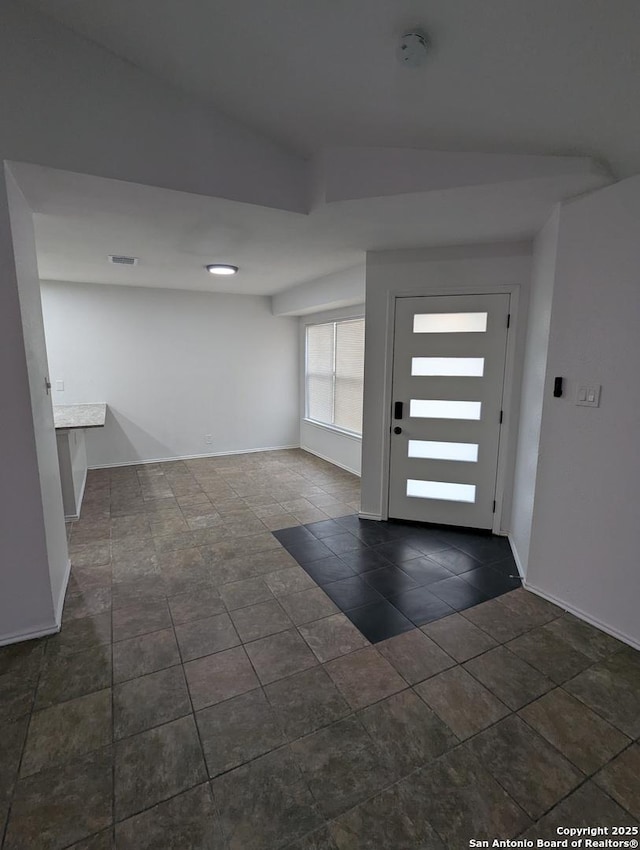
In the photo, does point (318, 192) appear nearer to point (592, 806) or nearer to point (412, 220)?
point (412, 220)

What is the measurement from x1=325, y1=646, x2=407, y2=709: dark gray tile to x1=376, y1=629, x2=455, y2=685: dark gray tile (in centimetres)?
5

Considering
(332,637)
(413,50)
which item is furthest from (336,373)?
(413,50)

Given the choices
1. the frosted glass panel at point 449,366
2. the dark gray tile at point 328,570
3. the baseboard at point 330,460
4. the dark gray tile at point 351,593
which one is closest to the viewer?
the dark gray tile at point 351,593

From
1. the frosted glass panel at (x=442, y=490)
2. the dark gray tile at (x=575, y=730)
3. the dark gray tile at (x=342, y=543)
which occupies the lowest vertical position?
the dark gray tile at (x=342, y=543)

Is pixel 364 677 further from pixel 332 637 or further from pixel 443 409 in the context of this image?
pixel 443 409

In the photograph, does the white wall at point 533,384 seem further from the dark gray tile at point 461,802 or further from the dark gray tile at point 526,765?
the dark gray tile at point 461,802

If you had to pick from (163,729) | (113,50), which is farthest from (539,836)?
(113,50)

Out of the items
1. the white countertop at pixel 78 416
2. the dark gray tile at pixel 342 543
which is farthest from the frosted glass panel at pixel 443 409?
the white countertop at pixel 78 416

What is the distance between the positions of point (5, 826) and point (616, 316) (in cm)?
328

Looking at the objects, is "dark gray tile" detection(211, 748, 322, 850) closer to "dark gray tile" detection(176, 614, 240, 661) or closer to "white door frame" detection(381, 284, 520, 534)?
"dark gray tile" detection(176, 614, 240, 661)

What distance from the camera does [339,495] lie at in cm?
452

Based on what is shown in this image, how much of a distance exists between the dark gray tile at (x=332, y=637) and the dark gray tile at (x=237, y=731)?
0.39 meters

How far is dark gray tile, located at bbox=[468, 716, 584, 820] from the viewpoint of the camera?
56.1 inches

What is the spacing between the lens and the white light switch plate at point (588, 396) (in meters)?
2.26
